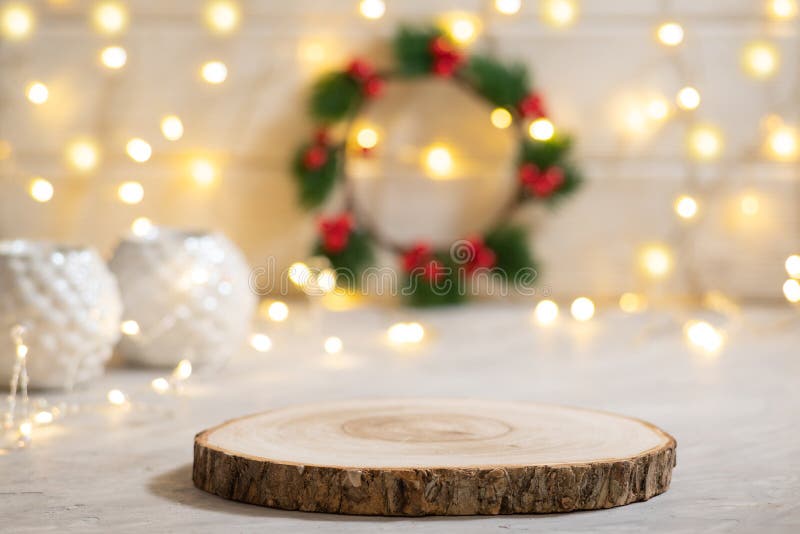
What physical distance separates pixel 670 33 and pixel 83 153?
1094 millimetres

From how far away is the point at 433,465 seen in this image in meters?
0.70

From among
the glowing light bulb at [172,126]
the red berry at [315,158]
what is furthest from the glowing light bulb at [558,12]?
the glowing light bulb at [172,126]

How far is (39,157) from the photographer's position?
1977 mm

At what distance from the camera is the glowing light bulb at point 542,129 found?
6.28ft

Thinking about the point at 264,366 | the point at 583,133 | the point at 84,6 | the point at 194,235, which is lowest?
Result: the point at 264,366

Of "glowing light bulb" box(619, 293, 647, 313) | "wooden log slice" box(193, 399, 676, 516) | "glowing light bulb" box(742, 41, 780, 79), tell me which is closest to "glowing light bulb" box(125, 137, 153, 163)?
"glowing light bulb" box(619, 293, 647, 313)

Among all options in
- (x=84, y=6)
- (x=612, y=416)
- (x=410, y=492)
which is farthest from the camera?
(x=84, y=6)

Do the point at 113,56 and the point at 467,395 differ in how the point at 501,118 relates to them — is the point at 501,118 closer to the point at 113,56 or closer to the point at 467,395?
the point at 113,56

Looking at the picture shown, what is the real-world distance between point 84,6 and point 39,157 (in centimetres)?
29

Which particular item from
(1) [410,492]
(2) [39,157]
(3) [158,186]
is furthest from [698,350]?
(2) [39,157]

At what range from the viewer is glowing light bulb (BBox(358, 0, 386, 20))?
6.40 feet

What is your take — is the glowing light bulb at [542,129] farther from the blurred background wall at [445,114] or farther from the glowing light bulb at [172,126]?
the glowing light bulb at [172,126]

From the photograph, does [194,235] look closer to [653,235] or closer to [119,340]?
[119,340]

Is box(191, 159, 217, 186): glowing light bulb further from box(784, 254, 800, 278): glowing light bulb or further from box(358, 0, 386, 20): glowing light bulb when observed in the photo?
box(784, 254, 800, 278): glowing light bulb
